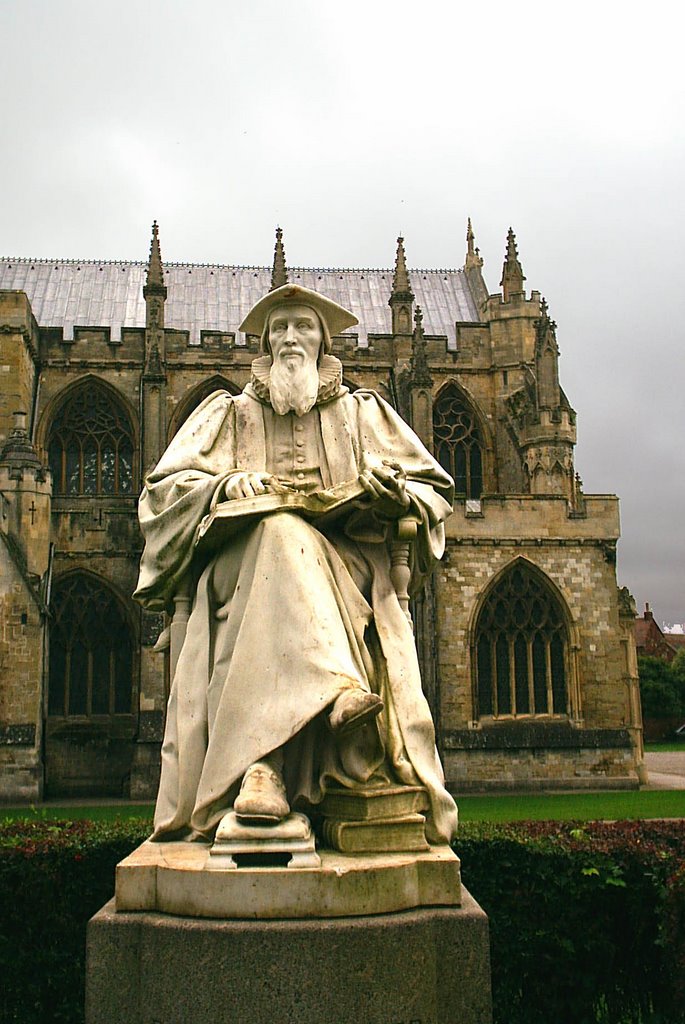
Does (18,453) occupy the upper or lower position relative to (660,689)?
upper

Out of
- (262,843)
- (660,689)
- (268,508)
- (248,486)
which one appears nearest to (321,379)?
(248,486)

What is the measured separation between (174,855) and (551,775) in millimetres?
20398

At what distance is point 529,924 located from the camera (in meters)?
5.02

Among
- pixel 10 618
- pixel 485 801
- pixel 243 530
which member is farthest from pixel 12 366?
pixel 243 530

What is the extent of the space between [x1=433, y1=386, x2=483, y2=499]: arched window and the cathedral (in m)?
0.06

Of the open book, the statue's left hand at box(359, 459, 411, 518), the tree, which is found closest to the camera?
the open book

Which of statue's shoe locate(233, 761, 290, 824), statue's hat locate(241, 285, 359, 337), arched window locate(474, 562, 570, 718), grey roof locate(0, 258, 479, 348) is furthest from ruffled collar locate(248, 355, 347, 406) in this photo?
grey roof locate(0, 258, 479, 348)

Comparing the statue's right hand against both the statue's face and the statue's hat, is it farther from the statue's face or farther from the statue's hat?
the statue's hat

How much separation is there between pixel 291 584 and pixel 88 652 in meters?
21.2

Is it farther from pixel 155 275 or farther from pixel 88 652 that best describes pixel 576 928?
pixel 155 275

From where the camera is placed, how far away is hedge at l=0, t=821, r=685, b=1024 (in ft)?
15.7

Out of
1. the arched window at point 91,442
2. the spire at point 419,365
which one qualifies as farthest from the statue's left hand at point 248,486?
the arched window at point 91,442

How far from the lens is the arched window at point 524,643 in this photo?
23.7 meters

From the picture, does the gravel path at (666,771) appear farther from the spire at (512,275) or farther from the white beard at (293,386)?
the white beard at (293,386)
